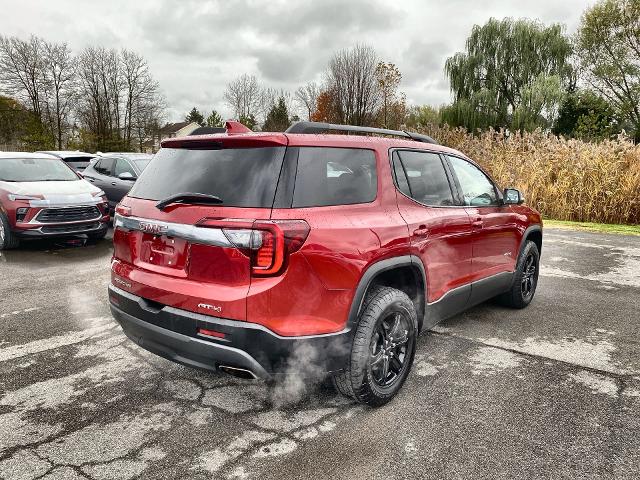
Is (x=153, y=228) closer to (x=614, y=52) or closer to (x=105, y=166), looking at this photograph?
(x=105, y=166)

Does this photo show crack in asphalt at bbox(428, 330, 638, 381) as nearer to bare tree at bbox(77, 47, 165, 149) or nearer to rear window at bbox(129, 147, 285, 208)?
rear window at bbox(129, 147, 285, 208)

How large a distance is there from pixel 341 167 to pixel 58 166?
818 cm

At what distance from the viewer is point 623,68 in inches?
1158

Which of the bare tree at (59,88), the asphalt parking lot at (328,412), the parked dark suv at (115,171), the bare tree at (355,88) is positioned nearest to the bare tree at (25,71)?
the bare tree at (59,88)

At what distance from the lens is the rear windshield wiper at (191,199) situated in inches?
99.8

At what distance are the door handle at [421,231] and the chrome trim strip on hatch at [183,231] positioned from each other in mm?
1312

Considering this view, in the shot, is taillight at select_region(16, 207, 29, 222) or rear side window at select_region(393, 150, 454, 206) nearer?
rear side window at select_region(393, 150, 454, 206)

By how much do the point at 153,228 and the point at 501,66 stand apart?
99.0 ft

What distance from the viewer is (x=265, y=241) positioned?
238cm

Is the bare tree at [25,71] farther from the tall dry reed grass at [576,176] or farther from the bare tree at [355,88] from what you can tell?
the tall dry reed grass at [576,176]

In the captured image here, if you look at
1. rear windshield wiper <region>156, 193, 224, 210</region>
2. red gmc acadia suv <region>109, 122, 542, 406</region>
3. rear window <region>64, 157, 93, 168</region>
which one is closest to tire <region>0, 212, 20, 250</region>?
red gmc acadia suv <region>109, 122, 542, 406</region>

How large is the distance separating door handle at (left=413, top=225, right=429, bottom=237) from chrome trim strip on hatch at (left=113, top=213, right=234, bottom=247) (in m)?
1.31

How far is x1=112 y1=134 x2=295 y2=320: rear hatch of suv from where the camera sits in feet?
7.88

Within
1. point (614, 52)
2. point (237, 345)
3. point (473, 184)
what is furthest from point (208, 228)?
point (614, 52)
